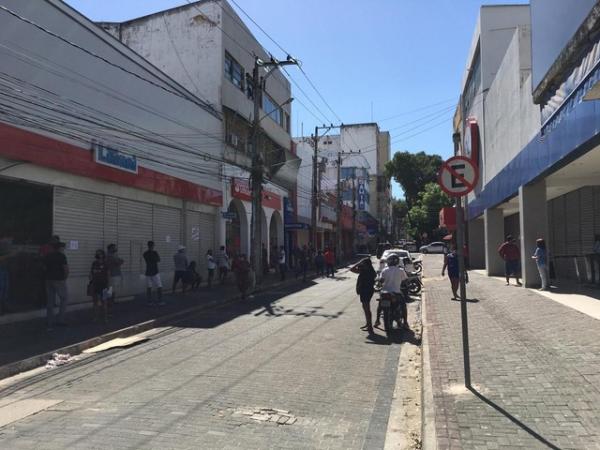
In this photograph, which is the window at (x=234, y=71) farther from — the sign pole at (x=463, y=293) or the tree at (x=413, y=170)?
the tree at (x=413, y=170)

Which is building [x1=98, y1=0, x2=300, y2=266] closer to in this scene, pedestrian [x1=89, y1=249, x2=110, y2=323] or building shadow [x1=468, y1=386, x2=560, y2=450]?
pedestrian [x1=89, y1=249, x2=110, y2=323]

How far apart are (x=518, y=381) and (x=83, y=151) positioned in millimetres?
12473

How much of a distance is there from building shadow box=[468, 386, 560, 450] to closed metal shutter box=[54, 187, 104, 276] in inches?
454

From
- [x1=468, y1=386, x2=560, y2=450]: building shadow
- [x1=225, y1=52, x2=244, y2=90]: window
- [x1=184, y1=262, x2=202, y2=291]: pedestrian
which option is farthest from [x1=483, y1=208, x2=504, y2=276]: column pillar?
[x1=468, y1=386, x2=560, y2=450]: building shadow

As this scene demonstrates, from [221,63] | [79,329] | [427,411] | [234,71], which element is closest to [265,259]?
[234,71]

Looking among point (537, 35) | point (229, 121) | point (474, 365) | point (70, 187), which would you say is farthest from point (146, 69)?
point (474, 365)

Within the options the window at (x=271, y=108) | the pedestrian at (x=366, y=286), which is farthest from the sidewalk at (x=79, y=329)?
the window at (x=271, y=108)

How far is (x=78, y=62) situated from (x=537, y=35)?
12.0m

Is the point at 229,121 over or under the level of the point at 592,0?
over

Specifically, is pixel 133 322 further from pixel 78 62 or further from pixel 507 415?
pixel 507 415

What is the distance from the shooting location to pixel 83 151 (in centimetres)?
1488

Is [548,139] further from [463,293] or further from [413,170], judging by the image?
[413,170]

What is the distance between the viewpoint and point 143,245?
729 inches

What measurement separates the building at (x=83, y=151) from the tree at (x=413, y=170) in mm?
55331
